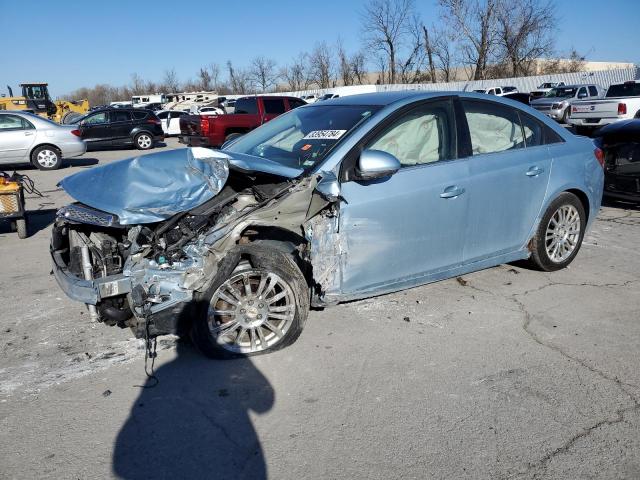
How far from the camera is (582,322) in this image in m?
4.22

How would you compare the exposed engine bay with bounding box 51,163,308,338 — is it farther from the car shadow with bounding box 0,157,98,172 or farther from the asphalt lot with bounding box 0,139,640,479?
the car shadow with bounding box 0,157,98,172

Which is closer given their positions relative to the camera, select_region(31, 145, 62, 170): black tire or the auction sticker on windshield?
the auction sticker on windshield

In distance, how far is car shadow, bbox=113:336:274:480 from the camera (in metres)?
2.64

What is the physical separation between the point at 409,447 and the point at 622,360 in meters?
1.79

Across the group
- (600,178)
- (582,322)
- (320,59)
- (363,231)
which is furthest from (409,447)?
(320,59)

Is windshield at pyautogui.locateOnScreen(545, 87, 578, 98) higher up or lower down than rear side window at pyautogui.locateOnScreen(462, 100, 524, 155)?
higher up

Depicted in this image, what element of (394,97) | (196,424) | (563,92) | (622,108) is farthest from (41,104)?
(196,424)

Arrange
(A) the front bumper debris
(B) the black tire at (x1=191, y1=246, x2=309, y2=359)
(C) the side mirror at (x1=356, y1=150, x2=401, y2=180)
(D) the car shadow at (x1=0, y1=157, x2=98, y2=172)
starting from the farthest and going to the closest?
(D) the car shadow at (x1=0, y1=157, x2=98, y2=172) < (C) the side mirror at (x1=356, y1=150, x2=401, y2=180) < (B) the black tire at (x1=191, y1=246, x2=309, y2=359) < (A) the front bumper debris

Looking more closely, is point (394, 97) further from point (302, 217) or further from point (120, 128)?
point (120, 128)

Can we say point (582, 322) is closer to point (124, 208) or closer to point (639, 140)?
point (124, 208)

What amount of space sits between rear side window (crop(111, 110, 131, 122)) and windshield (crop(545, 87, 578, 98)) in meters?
19.2

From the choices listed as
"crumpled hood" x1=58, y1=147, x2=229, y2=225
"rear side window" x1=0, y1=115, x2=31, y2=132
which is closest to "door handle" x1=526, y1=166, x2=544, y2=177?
"crumpled hood" x1=58, y1=147, x2=229, y2=225

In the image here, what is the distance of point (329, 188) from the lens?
12.2ft

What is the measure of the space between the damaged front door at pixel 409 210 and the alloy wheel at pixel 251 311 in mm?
489
